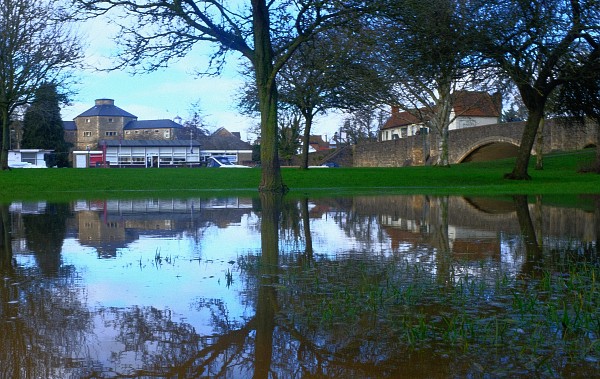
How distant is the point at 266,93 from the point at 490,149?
2156 inches

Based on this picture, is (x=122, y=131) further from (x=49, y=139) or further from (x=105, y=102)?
(x=49, y=139)

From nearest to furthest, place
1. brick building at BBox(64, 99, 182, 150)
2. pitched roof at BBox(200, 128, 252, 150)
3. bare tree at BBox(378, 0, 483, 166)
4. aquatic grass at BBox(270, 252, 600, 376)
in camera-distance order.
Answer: aquatic grass at BBox(270, 252, 600, 376) → bare tree at BBox(378, 0, 483, 166) → pitched roof at BBox(200, 128, 252, 150) → brick building at BBox(64, 99, 182, 150)

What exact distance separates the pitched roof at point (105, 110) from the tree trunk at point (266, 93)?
118 m

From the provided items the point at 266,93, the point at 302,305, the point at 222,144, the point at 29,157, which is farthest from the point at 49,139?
the point at 302,305

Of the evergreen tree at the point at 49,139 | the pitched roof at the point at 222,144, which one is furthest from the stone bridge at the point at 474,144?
the pitched roof at the point at 222,144

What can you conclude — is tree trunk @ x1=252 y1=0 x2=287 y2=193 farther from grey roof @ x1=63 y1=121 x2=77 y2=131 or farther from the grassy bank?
grey roof @ x1=63 y1=121 x2=77 y2=131

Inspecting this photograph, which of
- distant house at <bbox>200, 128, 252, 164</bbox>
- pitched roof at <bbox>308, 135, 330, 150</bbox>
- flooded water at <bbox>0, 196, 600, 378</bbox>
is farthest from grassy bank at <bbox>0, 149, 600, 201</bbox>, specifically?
pitched roof at <bbox>308, 135, 330, 150</bbox>

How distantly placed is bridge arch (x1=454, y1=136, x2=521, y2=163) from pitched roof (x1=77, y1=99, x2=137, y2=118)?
7976 cm

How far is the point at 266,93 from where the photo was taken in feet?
72.2

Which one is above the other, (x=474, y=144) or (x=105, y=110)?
(x=105, y=110)

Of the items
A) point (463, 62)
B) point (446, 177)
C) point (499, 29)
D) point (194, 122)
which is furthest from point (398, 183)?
point (194, 122)

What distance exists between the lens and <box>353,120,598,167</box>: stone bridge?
Result: 58312 mm

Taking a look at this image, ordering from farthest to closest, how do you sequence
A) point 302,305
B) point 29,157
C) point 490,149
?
point 29,157, point 490,149, point 302,305

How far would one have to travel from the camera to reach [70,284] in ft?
19.8
